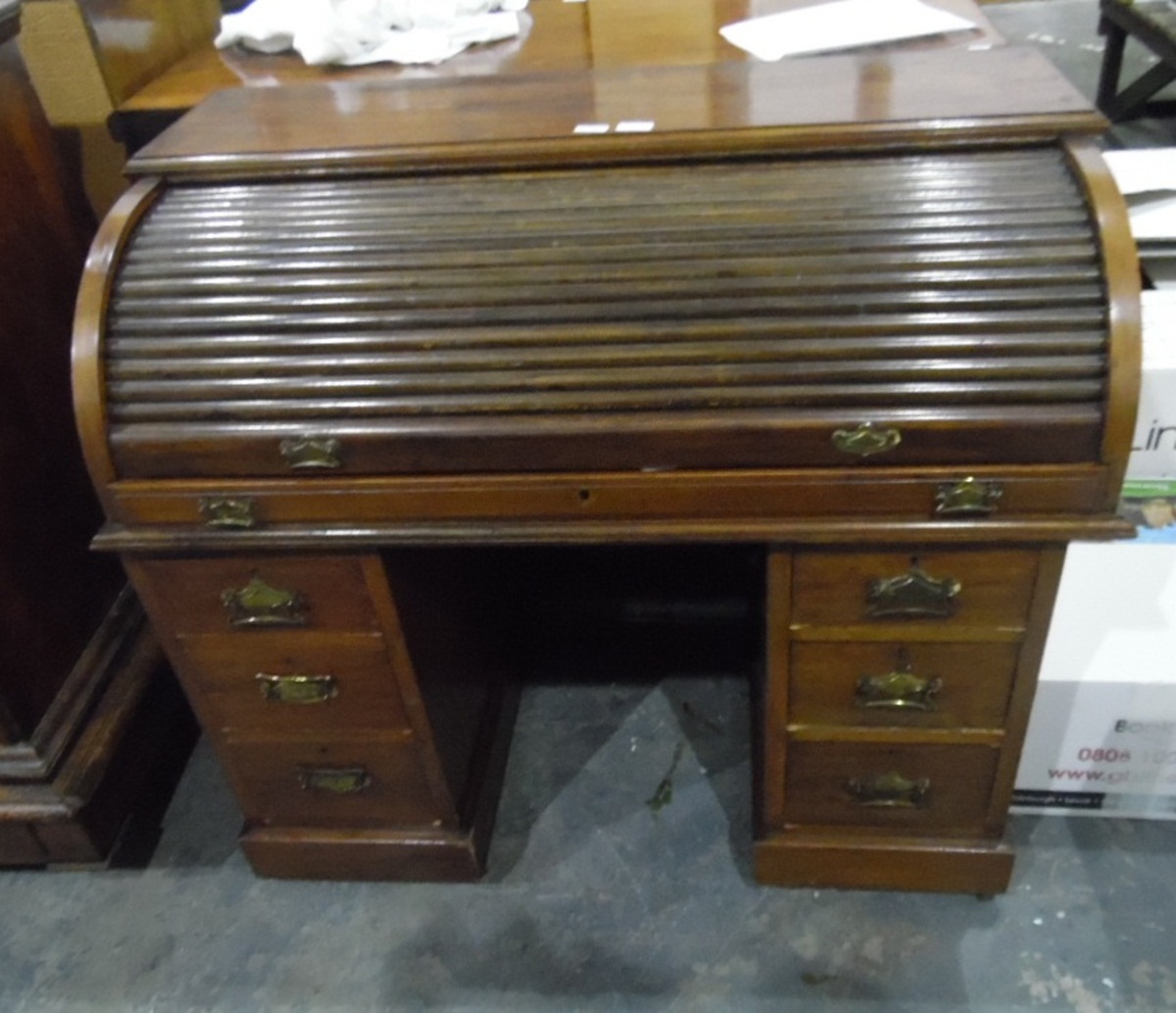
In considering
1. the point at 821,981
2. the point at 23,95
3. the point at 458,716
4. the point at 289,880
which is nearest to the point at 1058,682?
the point at 821,981

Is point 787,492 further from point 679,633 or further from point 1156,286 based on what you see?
point 679,633

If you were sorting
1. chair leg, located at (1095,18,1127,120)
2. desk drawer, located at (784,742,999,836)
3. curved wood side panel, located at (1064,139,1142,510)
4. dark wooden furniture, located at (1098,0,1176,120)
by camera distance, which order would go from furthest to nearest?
chair leg, located at (1095,18,1127,120) < dark wooden furniture, located at (1098,0,1176,120) < desk drawer, located at (784,742,999,836) < curved wood side panel, located at (1064,139,1142,510)

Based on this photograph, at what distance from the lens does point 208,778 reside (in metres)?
1.78

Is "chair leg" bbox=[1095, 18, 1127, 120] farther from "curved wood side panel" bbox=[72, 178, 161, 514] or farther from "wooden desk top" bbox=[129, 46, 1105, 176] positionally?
"curved wood side panel" bbox=[72, 178, 161, 514]

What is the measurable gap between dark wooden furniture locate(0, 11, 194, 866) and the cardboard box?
1.36 metres

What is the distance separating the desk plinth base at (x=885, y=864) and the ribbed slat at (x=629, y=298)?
72cm

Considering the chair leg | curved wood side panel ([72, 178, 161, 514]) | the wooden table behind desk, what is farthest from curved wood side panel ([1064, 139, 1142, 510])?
the chair leg

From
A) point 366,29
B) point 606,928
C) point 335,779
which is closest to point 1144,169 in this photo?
point 366,29

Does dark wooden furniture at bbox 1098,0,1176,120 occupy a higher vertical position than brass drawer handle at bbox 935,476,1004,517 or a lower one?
lower

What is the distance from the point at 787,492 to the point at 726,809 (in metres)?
0.75

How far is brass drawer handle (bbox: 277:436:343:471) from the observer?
1096mm

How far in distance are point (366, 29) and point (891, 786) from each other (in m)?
1.34

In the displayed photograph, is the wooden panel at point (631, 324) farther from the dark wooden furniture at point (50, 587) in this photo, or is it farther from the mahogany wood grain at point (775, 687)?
the dark wooden furniture at point (50, 587)

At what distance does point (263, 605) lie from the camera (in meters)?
1.27
